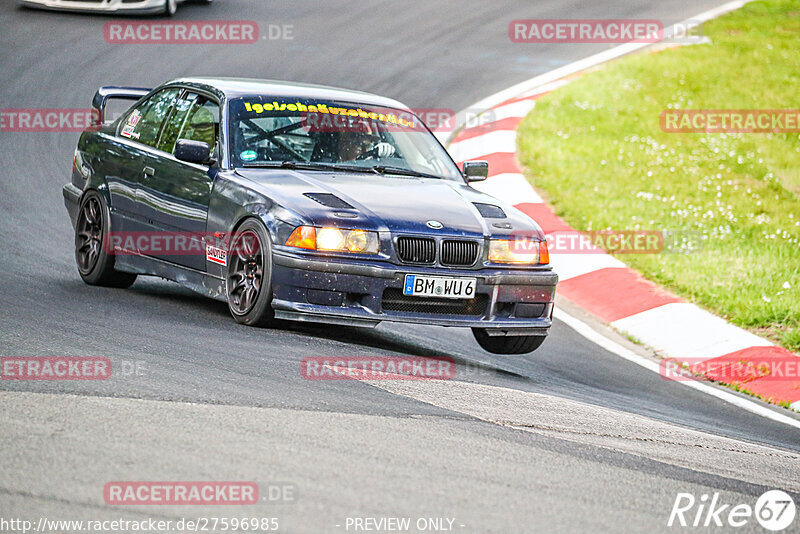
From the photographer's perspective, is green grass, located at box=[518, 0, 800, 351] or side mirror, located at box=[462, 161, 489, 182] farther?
green grass, located at box=[518, 0, 800, 351]

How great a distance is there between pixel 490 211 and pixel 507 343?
0.86m

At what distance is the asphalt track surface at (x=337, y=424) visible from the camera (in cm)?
415

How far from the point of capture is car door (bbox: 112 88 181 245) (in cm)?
857

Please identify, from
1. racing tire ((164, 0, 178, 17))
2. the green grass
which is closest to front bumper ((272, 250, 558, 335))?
the green grass

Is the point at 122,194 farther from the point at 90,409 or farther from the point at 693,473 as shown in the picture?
the point at 693,473

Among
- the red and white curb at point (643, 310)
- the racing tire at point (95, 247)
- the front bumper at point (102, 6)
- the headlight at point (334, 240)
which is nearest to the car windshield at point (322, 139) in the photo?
the headlight at point (334, 240)

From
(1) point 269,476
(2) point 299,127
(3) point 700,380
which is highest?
(2) point 299,127

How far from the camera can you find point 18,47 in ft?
56.8

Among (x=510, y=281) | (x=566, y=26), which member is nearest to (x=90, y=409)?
(x=510, y=281)

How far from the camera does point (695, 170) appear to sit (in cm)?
1413

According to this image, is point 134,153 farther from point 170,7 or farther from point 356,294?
point 170,7

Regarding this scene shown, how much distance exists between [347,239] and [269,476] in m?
2.94

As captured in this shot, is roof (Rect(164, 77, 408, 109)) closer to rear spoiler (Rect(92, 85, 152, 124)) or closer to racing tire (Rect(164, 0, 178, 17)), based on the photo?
rear spoiler (Rect(92, 85, 152, 124))

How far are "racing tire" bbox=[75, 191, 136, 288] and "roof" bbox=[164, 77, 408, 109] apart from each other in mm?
1061
